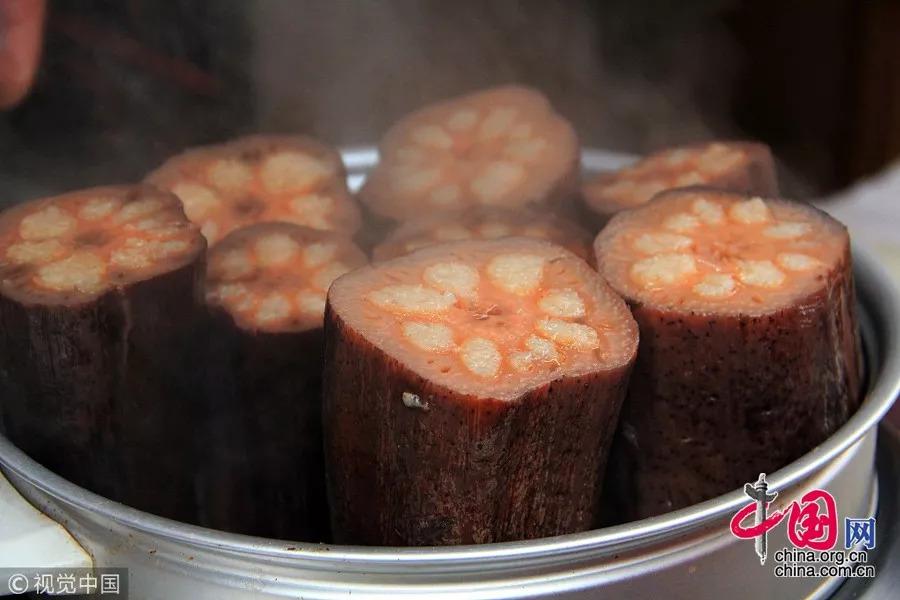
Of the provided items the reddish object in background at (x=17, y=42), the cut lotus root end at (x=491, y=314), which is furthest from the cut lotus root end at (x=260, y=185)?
the cut lotus root end at (x=491, y=314)

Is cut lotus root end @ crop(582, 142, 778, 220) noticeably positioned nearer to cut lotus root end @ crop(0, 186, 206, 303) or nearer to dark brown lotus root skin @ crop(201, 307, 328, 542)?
dark brown lotus root skin @ crop(201, 307, 328, 542)

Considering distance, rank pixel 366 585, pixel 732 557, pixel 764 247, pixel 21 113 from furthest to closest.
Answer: pixel 21 113
pixel 764 247
pixel 732 557
pixel 366 585

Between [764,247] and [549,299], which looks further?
[764,247]

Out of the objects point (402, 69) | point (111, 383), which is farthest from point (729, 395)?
point (402, 69)

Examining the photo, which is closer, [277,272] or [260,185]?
[277,272]

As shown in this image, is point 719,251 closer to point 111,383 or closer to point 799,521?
point 799,521

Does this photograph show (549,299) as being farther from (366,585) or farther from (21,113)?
(21,113)

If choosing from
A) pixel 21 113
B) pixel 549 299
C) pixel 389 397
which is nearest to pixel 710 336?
pixel 549 299
